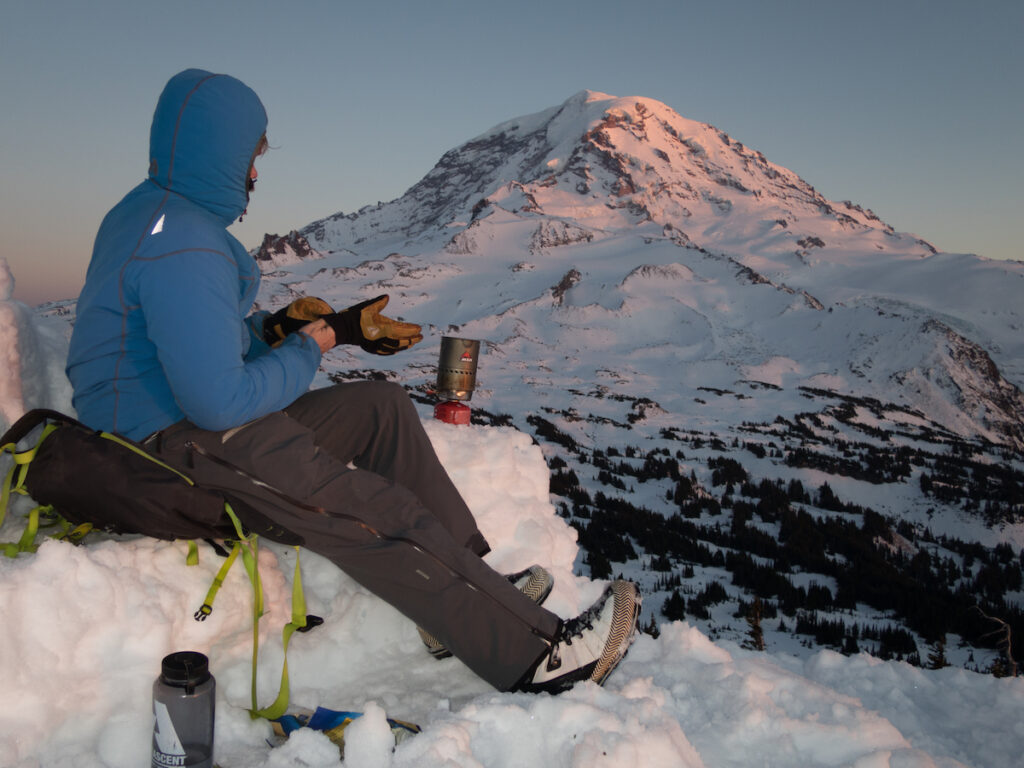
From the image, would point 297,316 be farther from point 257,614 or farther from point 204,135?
point 257,614

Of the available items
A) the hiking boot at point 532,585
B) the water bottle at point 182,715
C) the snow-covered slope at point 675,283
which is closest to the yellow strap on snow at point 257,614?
the water bottle at point 182,715

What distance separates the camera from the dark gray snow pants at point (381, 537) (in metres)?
2.10

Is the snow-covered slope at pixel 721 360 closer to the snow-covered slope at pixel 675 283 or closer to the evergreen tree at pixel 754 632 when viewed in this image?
the snow-covered slope at pixel 675 283

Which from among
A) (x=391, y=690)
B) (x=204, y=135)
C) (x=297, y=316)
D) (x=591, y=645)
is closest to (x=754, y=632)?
(x=591, y=645)

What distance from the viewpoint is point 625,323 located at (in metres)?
42.8

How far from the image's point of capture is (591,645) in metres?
2.35

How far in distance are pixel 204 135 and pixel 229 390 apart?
0.80 m

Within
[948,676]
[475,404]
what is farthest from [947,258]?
[948,676]

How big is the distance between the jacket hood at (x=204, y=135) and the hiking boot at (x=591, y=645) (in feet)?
5.96

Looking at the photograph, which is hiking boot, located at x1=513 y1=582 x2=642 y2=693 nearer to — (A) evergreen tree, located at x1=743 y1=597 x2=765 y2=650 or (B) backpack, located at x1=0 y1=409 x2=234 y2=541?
(B) backpack, located at x1=0 y1=409 x2=234 y2=541

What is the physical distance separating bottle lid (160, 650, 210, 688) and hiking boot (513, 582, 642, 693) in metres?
0.98

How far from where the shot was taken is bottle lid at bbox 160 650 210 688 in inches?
68.1

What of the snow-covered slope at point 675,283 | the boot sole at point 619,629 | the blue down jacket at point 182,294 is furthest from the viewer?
the snow-covered slope at point 675,283

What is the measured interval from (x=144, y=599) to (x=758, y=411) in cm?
2926
